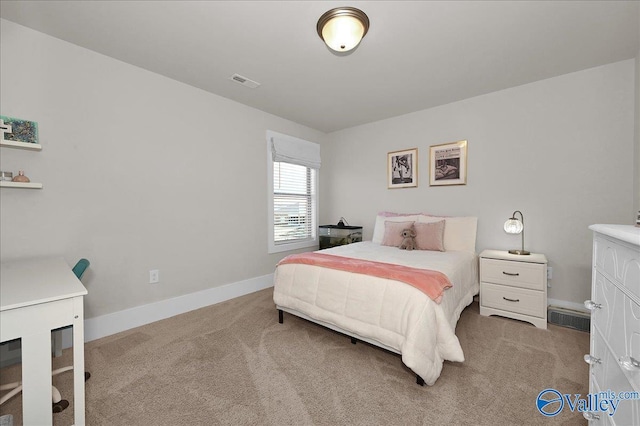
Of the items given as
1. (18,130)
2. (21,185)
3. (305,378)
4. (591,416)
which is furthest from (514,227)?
(18,130)

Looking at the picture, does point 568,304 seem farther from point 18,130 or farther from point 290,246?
point 18,130

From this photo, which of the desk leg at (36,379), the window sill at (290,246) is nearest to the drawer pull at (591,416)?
the desk leg at (36,379)

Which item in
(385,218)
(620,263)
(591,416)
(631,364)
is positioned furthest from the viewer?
(385,218)

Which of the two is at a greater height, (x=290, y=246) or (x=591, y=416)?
(x=290, y=246)

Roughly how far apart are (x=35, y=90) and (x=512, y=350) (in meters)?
4.12

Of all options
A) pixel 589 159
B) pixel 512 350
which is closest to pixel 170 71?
pixel 512 350

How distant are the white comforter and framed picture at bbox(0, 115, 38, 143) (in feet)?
7.02

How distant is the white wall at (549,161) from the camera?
2.45 metres

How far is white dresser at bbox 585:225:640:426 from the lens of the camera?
78cm

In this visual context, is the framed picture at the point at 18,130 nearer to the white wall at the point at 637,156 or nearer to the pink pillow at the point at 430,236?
the pink pillow at the point at 430,236

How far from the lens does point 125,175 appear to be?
241 centimetres

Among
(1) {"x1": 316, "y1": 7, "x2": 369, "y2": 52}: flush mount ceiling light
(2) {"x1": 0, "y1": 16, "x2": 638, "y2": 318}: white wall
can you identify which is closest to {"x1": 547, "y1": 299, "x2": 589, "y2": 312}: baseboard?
(2) {"x1": 0, "y1": 16, "x2": 638, "y2": 318}: white wall

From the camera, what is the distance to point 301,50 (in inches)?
87.0

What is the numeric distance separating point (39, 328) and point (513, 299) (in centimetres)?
334
